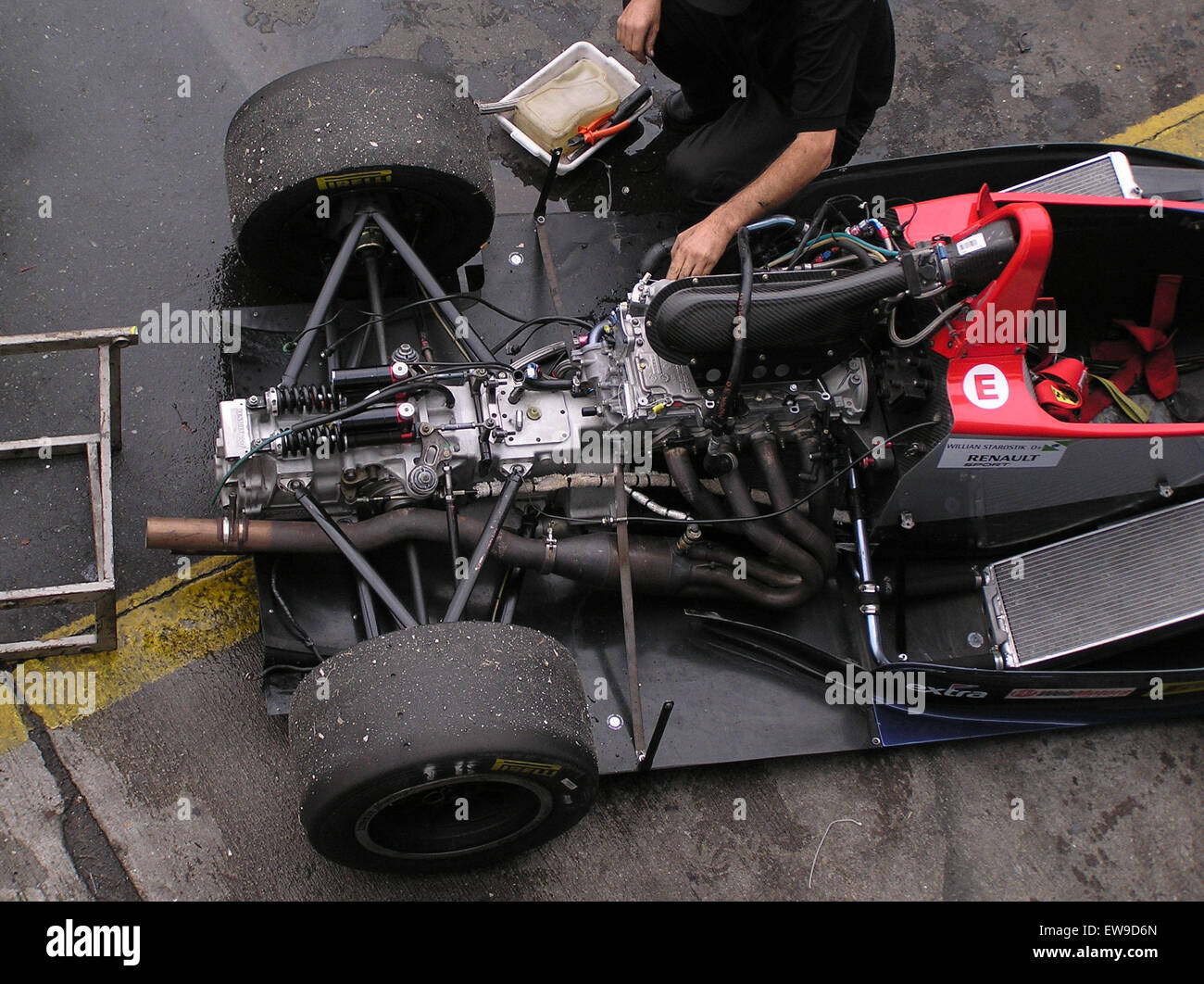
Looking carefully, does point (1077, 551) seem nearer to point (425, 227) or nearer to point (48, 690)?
point (425, 227)

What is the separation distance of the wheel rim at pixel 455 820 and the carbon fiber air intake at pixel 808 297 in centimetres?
119

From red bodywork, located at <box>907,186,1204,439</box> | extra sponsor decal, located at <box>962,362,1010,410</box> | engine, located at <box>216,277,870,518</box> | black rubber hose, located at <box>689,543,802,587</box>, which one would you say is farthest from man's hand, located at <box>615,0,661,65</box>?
black rubber hose, located at <box>689,543,802,587</box>

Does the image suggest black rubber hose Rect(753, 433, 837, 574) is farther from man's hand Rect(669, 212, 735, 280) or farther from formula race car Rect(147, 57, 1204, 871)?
man's hand Rect(669, 212, 735, 280)

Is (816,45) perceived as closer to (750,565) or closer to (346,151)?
(346,151)

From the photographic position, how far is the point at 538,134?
169 inches

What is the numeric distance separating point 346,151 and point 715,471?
1323mm

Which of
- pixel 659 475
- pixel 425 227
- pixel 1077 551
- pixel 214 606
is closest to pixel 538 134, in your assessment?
pixel 425 227

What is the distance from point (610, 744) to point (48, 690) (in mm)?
1634

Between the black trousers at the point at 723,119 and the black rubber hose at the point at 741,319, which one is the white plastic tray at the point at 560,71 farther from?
the black rubber hose at the point at 741,319

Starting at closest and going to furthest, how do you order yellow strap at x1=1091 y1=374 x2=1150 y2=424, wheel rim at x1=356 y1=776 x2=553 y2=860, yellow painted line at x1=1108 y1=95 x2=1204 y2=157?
wheel rim at x1=356 y1=776 x2=553 y2=860, yellow strap at x1=1091 y1=374 x2=1150 y2=424, yellow painted line at x1=1108 y1=95 x2=1204 y2=157

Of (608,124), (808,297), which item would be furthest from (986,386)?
(608,124)

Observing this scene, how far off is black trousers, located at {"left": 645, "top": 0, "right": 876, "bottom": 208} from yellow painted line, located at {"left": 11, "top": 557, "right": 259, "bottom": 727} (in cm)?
204

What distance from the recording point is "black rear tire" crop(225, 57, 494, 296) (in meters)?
3.09

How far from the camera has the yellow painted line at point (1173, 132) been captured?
15.7 ft
